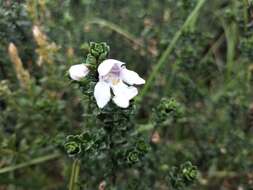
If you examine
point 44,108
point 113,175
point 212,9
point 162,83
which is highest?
point 212,9

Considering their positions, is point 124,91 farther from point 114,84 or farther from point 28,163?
point 28,163

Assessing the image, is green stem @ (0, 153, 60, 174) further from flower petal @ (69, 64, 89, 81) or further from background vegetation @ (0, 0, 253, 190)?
flower petal @ (69, 64, 89, 81)

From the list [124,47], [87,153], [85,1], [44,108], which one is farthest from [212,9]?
[87,153]

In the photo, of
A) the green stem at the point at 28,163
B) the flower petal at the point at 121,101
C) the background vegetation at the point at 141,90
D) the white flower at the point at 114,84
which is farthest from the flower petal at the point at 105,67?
the green stem at the point at 28,163

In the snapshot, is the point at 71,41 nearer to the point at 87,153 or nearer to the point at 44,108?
the point at 44,108

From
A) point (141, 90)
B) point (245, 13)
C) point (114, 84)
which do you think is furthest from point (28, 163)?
point (245, 13)

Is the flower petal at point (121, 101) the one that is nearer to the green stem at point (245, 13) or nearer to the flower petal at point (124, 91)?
the flower petal at point (124, 91)

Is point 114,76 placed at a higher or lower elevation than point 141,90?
lower
